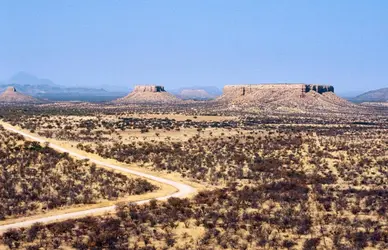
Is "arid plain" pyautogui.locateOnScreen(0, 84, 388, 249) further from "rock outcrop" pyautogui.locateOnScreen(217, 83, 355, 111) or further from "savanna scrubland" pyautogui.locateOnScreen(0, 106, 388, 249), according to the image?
"rock outcrop" pyautogui.locateOnScreen(217, 83, 355, 111)

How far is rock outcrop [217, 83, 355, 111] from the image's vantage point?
5910 inches

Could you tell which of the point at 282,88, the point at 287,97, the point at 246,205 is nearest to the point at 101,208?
the point at 246,205

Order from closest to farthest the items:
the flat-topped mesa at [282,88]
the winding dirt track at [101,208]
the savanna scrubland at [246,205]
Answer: the savanna scrubland at [246,205] < the winding dirt track at [101,208] < the flat-topped mesa at [282,88]

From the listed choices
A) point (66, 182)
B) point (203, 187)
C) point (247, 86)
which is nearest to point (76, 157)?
point (66, 182)

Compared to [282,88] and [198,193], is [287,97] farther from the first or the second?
[198,193]

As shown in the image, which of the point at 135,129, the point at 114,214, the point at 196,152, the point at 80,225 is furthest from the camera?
the point at 135,129

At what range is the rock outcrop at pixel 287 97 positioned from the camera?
150 meters

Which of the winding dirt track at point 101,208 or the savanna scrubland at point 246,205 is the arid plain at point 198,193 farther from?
the winding dirt track at point 101,208

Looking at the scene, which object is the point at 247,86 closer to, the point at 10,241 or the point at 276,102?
the point at 276,102

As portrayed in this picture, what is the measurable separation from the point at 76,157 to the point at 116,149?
6.78m

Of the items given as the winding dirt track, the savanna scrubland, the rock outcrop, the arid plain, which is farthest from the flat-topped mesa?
the winding dirt track

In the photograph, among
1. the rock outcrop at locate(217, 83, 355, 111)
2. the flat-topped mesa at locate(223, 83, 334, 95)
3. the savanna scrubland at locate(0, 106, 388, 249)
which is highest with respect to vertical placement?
the flat-topped mesa at locate(223, 83, 334, 95)

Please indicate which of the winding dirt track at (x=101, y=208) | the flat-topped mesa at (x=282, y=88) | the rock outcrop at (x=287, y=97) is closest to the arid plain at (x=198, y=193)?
the winding dirt track at (x=101, y=208)

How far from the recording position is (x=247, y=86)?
595ft
